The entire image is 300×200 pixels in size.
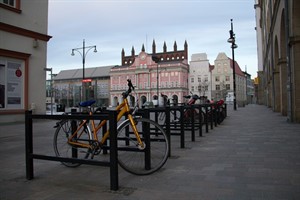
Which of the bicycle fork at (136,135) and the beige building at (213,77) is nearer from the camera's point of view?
the bicycle fork at (136,135)

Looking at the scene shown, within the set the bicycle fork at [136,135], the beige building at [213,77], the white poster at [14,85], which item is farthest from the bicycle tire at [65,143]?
the beige building at [213,77]

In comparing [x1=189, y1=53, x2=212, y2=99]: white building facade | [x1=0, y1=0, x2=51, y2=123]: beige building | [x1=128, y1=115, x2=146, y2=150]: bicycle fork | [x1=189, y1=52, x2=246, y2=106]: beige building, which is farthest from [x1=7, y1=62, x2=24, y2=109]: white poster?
[x1=189, y1=53, x2=212, y2=99]: white building facade

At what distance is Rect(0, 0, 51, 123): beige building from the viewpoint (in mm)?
15258

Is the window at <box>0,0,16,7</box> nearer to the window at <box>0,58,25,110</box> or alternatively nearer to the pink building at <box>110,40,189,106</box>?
the window at <box>0,58,25,110</box>

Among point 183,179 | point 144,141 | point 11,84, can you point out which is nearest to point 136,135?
point 144,141

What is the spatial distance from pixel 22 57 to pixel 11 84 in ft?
5.91

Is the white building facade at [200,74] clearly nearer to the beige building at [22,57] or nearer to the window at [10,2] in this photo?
the beige building at [22,57]

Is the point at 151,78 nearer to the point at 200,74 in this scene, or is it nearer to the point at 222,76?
the point at 200,74

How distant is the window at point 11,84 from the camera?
49.6ft

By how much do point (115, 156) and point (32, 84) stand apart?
595 inches

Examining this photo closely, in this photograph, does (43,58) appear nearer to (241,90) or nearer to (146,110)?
(146,110)

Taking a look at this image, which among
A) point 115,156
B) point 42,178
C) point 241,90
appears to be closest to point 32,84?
point 42,178

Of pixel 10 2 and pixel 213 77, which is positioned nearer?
pixel 10 2

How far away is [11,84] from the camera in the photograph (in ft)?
51.2
